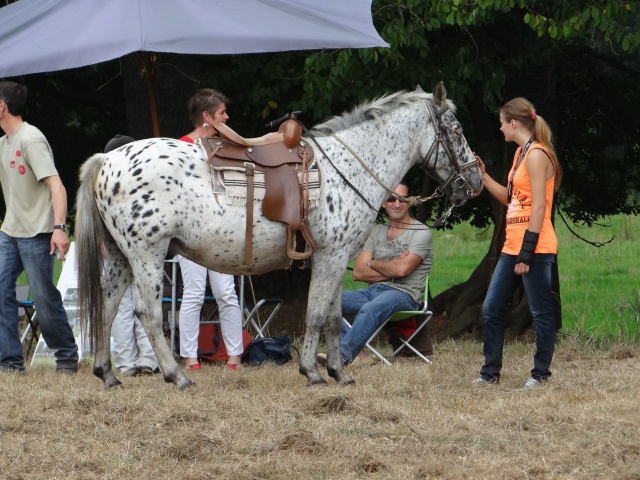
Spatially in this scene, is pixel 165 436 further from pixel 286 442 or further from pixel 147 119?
pixel 147 119

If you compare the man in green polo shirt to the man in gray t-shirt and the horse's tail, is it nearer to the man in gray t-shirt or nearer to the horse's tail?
the horse's tail

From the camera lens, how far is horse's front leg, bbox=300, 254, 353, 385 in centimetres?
755

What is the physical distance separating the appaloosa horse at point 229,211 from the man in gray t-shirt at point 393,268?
3.06 ft

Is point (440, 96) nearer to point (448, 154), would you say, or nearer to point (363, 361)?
point (448, 154)

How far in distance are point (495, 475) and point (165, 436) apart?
1741 millimetres

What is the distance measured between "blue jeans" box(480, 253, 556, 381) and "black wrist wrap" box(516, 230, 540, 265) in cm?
15

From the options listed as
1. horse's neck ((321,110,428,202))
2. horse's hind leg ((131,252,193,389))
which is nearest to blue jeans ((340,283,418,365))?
horse's neck ((321,110,428,202))

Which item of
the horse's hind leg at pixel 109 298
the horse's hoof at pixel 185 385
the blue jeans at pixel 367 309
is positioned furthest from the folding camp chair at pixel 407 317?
the horse's hind leg at pixel 109 298

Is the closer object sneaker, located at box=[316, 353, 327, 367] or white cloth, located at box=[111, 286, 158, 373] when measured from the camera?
sneaker, located at box=[316, 353, 327, 367]

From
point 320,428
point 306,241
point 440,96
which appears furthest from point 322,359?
point 320,428

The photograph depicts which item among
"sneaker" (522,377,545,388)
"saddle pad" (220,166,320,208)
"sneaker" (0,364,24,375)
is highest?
"saddle pad" (220,166,320,208)

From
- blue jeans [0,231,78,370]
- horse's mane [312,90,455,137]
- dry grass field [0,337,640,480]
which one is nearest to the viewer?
dry grass field [0,337,640,480]

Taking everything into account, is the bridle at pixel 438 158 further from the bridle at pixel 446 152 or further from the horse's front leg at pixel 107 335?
the horse's front leg at pixel 107 335

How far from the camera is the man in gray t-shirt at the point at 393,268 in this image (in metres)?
8.81
